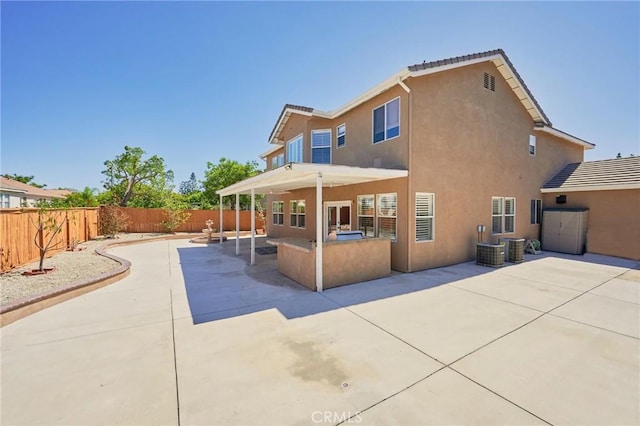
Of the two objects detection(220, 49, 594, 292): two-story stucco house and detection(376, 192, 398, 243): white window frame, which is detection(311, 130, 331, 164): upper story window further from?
detection(376, 192, 398, 243): white window frame

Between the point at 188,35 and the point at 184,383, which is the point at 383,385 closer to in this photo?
the point at 184,383

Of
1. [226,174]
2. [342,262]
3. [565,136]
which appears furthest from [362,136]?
[226,174]

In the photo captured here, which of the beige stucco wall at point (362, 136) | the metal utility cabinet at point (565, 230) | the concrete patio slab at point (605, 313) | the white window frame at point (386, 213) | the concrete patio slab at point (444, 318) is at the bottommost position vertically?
the concrete patio slab at point (605, 313)

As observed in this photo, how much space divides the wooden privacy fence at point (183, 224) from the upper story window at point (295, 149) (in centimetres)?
1030

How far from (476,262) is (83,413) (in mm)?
10748

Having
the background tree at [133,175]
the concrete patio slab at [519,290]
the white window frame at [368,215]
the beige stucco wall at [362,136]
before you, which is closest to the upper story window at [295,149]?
the beige stucco wall at [362,136]

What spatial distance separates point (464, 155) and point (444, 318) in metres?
7.08

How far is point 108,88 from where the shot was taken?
13258 mm

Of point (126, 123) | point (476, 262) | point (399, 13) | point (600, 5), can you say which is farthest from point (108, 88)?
point (600, 5)

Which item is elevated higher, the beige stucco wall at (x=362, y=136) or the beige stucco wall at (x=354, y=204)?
the beige stucco wall at (x=362, y=136)

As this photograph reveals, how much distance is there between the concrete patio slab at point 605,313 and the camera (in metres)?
4.61

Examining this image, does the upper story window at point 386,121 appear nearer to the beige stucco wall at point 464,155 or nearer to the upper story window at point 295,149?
the beige stucco wall at point 464,155

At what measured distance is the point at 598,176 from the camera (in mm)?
12352

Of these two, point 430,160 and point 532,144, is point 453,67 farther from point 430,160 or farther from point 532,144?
point 532,144
